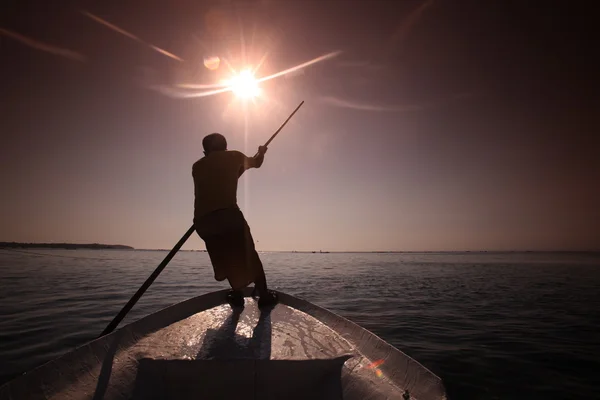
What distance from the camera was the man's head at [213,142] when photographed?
12.6 feet

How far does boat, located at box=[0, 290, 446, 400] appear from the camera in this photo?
6.04ft

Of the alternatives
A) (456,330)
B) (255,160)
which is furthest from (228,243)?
(456,330)

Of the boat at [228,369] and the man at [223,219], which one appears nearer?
the boat at [228,369]

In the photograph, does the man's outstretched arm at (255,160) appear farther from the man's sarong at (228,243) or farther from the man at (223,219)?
the man's sarong at (228,243)

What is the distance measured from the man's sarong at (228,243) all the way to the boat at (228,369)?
75 cm

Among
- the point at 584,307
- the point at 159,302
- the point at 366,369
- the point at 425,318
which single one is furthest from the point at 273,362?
the point at 584,307

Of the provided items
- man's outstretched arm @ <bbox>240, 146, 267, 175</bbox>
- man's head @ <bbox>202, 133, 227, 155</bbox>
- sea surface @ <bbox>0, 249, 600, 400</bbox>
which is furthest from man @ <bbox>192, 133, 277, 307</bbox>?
sea surface @ <bbox>0, 249, 600, 400</bbox>

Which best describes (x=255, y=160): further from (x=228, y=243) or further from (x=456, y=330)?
(x=456, y=330)

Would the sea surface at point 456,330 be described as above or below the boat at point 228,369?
below

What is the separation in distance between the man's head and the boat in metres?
2.35

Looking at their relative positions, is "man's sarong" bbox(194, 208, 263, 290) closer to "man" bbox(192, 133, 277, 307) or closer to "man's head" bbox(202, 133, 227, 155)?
"man" bbox(192, 133, 277, 307)

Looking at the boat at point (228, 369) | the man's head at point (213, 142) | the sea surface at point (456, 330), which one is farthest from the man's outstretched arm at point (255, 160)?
the sea surface at point (456, 330)

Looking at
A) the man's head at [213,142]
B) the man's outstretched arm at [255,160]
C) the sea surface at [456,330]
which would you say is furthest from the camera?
the man's outstretched arm at [255,160]

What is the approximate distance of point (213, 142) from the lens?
3.84 meters
